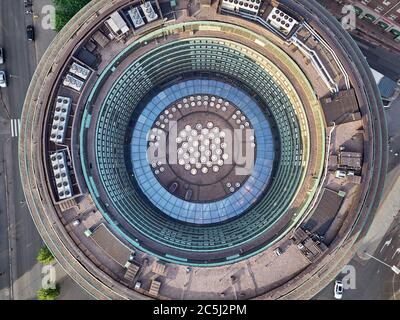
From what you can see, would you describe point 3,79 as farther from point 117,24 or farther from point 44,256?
point 44,256

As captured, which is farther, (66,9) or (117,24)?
(66,9)

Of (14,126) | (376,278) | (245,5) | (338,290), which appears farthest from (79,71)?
(376,278)

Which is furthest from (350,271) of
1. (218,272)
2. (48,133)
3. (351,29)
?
(48,133)

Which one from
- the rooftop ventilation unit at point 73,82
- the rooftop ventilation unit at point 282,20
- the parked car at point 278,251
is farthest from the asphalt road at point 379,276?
the rooftop ventilation unit at point 73,82

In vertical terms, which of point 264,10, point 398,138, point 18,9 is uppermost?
point 18,9

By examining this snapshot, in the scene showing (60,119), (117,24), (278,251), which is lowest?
(278,251)

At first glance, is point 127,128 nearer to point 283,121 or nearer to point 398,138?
point 283,121

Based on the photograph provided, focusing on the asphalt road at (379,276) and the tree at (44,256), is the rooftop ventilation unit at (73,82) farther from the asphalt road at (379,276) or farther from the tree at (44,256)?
the asphalt road at (379,276)
